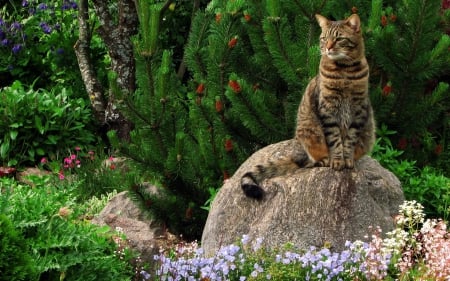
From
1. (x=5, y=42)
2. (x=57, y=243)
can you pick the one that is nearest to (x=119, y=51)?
(x=5, y=42)

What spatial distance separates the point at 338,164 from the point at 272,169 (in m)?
Answer: 0.53

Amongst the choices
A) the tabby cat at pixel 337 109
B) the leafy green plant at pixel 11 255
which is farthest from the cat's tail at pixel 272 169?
the leafy green plant at pixel 11 255

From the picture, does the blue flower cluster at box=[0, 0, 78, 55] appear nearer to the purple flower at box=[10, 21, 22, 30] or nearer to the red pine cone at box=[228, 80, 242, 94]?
the purple flower at box=[10, 21, 22, 30]

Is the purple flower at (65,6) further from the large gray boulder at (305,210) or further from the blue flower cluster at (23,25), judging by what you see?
the large gray boulder at (305,210)

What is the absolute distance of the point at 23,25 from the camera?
Result: 480 inches

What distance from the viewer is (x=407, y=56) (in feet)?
24.9

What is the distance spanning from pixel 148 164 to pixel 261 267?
8.69 feet

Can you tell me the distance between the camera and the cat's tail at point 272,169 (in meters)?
6.42

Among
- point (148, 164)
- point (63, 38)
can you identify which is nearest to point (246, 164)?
point (148, 164)

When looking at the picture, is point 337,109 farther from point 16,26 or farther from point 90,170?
point 16,26

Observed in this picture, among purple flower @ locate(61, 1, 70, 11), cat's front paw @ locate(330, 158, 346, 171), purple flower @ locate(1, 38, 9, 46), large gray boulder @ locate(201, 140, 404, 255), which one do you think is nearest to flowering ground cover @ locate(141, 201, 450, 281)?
large gray boulder @ locate(201, 140, 404, 255)

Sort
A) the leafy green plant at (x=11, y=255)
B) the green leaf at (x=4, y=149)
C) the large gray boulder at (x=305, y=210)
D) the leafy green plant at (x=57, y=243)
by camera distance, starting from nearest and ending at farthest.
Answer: the leafy green plant at (x=11, y=255)
the leafy green plant at (x=57, y=243)
the large gray boulder at (x=305, y=210)
the green leaf at (x=4, y=149)

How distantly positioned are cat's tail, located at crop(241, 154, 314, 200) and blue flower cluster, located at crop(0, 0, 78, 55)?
621cm

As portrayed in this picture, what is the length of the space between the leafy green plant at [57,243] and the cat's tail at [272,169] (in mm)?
1259
